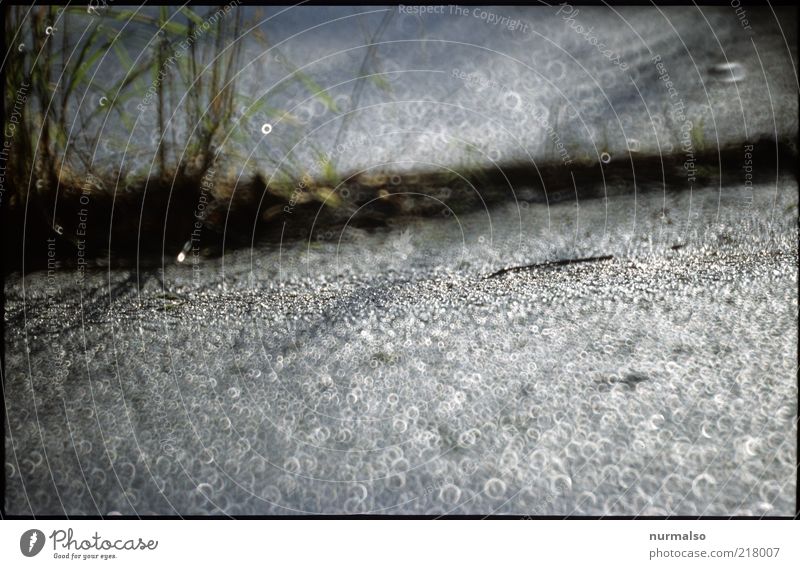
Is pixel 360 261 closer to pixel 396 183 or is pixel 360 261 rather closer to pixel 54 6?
pixel 396 183

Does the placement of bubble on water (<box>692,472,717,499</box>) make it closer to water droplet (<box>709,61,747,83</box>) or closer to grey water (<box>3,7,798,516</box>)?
grey water (<box>3,7,798,516</box>)

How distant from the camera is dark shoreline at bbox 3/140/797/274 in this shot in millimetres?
512

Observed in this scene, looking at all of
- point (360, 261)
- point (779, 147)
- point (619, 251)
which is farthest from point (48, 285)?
point (779, 147)

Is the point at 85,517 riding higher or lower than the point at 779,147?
lower

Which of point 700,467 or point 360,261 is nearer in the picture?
point 700,467

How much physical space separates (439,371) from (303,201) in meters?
0.21

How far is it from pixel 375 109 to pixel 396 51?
0.06m

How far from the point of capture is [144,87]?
505mm

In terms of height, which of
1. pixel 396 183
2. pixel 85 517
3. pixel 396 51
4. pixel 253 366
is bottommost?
pixel 85 517
